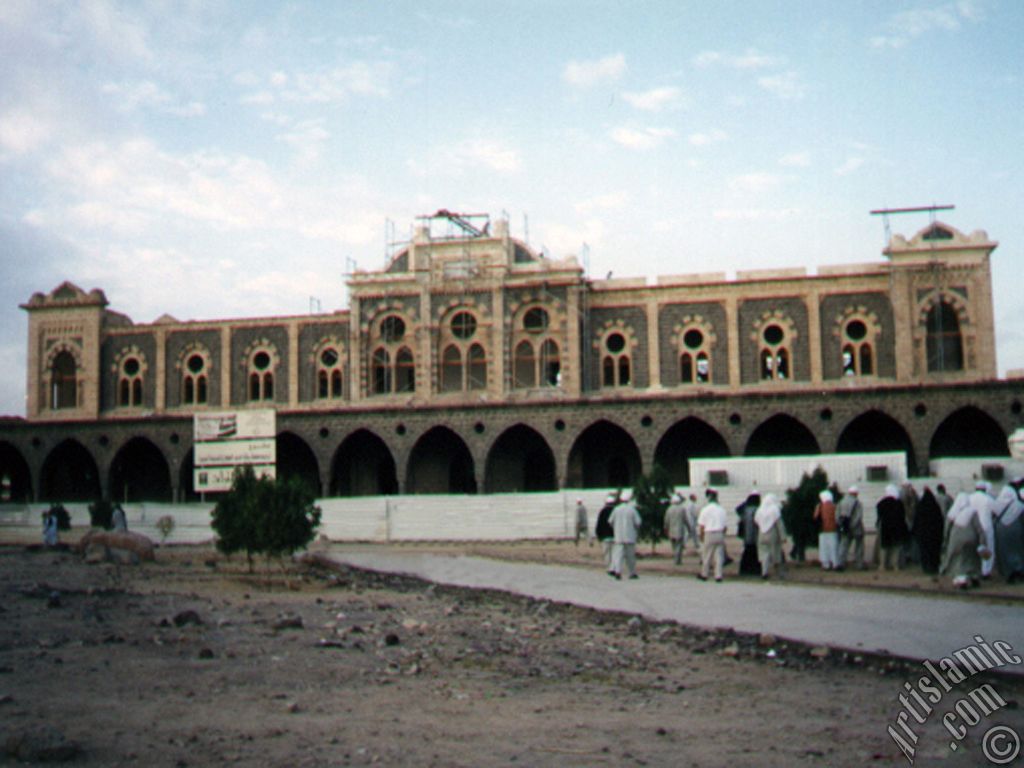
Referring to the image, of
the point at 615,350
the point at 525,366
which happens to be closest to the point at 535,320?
the point at 525,366

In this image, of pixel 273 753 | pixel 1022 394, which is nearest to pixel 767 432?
pixel 1022 394

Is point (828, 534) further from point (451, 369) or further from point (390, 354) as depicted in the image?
point (390, 354)

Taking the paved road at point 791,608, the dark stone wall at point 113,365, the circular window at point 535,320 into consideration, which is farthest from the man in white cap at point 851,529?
the dark stone wall at point 113,365

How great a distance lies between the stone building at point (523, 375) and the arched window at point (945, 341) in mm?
71

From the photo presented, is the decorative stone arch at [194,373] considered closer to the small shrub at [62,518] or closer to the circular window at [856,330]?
the small shrub at [62,518]

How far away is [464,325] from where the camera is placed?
120 ft

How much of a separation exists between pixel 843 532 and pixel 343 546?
15847 mm

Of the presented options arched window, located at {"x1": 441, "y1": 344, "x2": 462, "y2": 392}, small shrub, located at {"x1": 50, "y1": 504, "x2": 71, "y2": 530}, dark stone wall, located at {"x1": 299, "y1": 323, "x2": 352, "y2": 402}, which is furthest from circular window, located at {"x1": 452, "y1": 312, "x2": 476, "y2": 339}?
small shrub, located at {"x1": 50, "y1": 504, "x2": 71, "y2": 530}

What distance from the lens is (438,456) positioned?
3656 centimetres

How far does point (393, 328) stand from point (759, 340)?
1251cm

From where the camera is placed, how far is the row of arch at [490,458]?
1313 inches

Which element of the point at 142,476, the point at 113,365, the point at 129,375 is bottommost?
the point at 142,476

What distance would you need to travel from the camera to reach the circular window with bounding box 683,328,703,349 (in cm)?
3550

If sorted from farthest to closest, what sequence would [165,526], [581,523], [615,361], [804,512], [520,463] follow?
[520,463] < [615,361] < [165,526] < [581,523] < [804,512]
